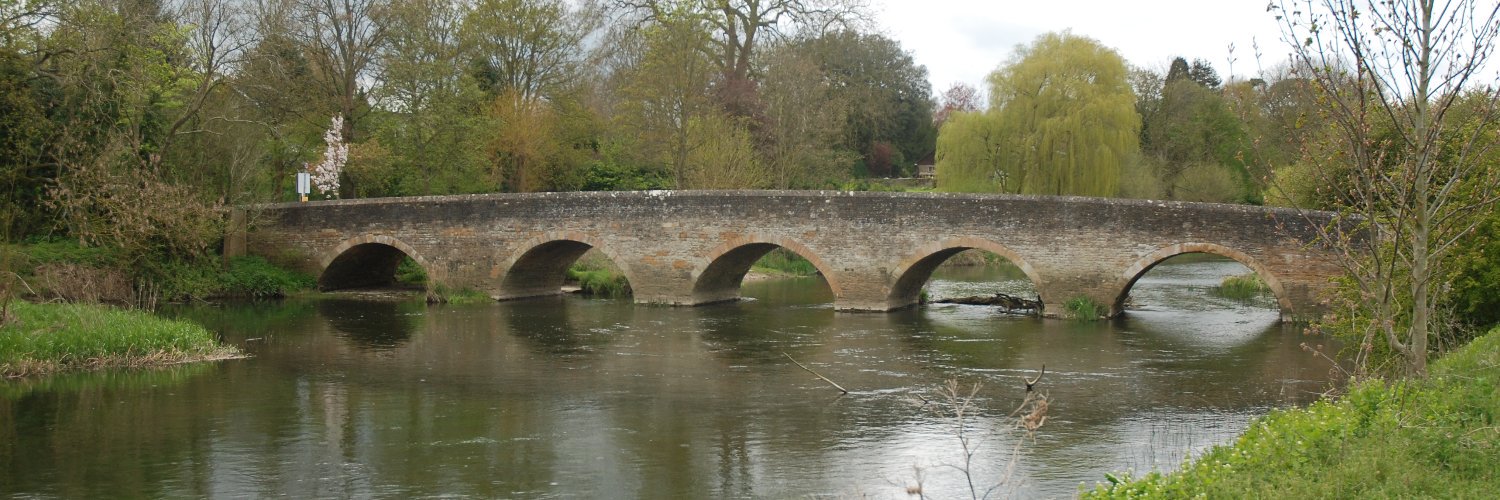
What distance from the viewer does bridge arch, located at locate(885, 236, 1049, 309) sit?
2092cm

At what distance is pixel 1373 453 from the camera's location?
6848 mm

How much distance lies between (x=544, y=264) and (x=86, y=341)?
11.9m

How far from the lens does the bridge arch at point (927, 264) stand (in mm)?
20922

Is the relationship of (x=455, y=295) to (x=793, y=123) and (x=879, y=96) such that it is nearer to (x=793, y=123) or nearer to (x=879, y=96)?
(x=793, y=123)

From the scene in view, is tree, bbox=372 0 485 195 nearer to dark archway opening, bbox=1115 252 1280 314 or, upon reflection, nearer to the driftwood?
the driftwood

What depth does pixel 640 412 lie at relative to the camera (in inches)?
506

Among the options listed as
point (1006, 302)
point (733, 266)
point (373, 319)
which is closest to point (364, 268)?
point (373, 319)

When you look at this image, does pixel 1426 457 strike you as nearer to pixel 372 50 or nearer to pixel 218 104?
pixel 218 104

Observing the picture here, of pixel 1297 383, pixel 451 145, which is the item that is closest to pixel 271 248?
pixel 451 145

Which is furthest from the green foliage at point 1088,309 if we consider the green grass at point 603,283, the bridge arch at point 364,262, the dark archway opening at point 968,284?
the bridge arch at point 364,262

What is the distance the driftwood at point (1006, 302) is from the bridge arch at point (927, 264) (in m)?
0.61

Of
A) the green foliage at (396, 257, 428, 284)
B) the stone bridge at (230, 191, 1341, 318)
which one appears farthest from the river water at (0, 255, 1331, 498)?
the green foliage at (396, 257, 428, 284)

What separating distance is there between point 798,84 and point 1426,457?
2796 cm

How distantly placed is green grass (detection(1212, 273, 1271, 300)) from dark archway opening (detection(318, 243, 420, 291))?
725 inches
